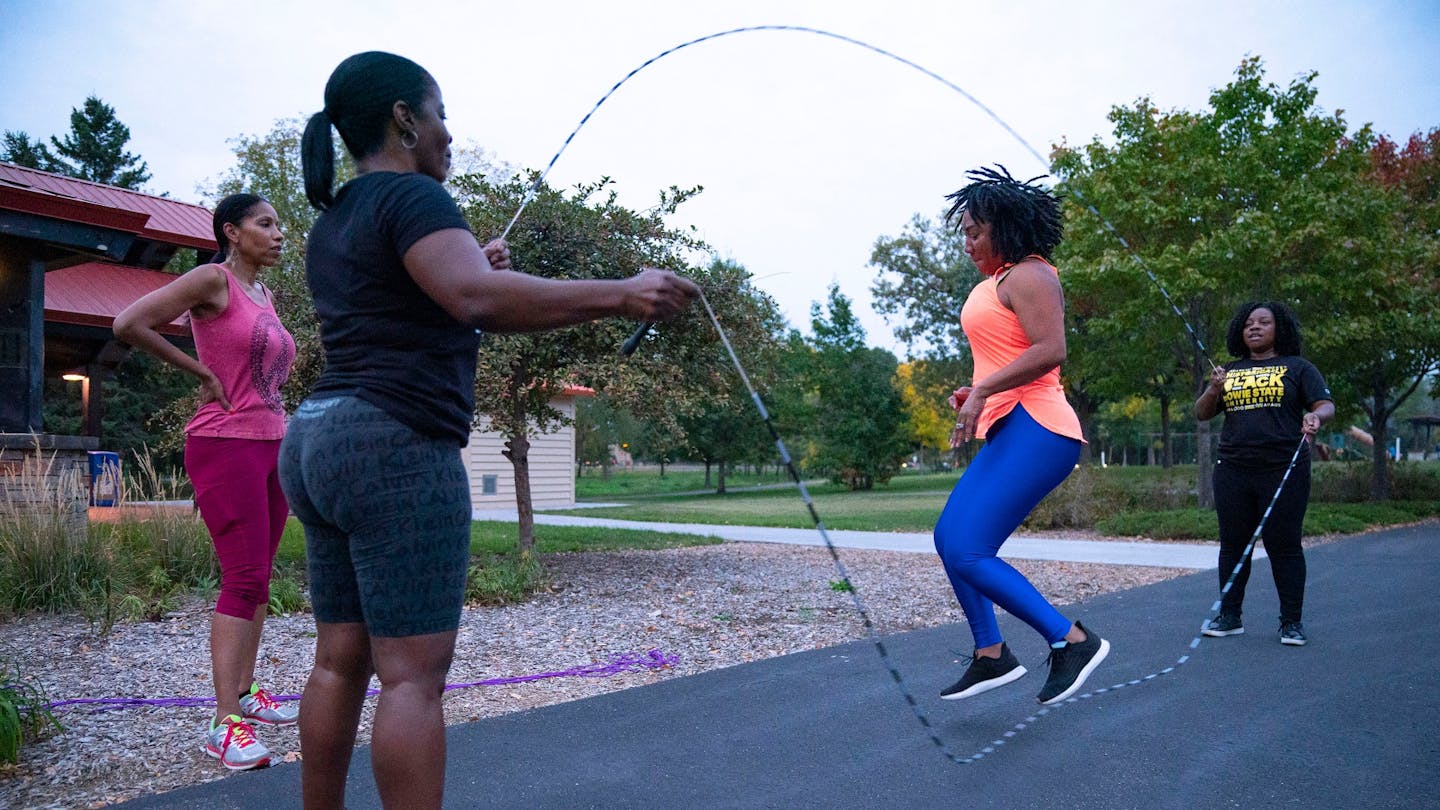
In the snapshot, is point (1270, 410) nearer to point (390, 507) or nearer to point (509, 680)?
point (509, 680)

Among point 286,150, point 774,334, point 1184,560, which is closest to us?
point 774,334

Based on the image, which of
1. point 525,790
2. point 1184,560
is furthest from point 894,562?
point 525,790

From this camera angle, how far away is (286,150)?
28.8m

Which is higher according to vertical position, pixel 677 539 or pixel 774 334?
pixel 774 334

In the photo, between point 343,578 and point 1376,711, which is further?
point 1376,711

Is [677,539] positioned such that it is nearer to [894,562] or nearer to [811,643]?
[894,562]

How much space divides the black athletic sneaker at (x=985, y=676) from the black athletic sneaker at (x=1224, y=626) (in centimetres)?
237

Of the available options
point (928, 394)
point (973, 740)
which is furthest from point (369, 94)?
point (928, 394)

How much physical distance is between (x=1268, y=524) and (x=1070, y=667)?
102 inches

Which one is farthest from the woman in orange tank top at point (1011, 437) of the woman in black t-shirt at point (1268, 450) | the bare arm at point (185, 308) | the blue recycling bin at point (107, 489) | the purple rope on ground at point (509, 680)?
the blue recycling bin at point (107, 489)

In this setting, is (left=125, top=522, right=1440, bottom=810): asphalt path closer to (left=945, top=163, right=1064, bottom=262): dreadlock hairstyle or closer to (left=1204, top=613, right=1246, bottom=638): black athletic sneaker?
(left=1204, top=613, right=1246, bottom=638): black athletic sneaker

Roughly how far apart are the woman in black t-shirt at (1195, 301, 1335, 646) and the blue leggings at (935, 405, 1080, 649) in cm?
242

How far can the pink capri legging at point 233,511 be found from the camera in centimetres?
345

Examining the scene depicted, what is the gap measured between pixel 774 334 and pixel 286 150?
24832 mm
